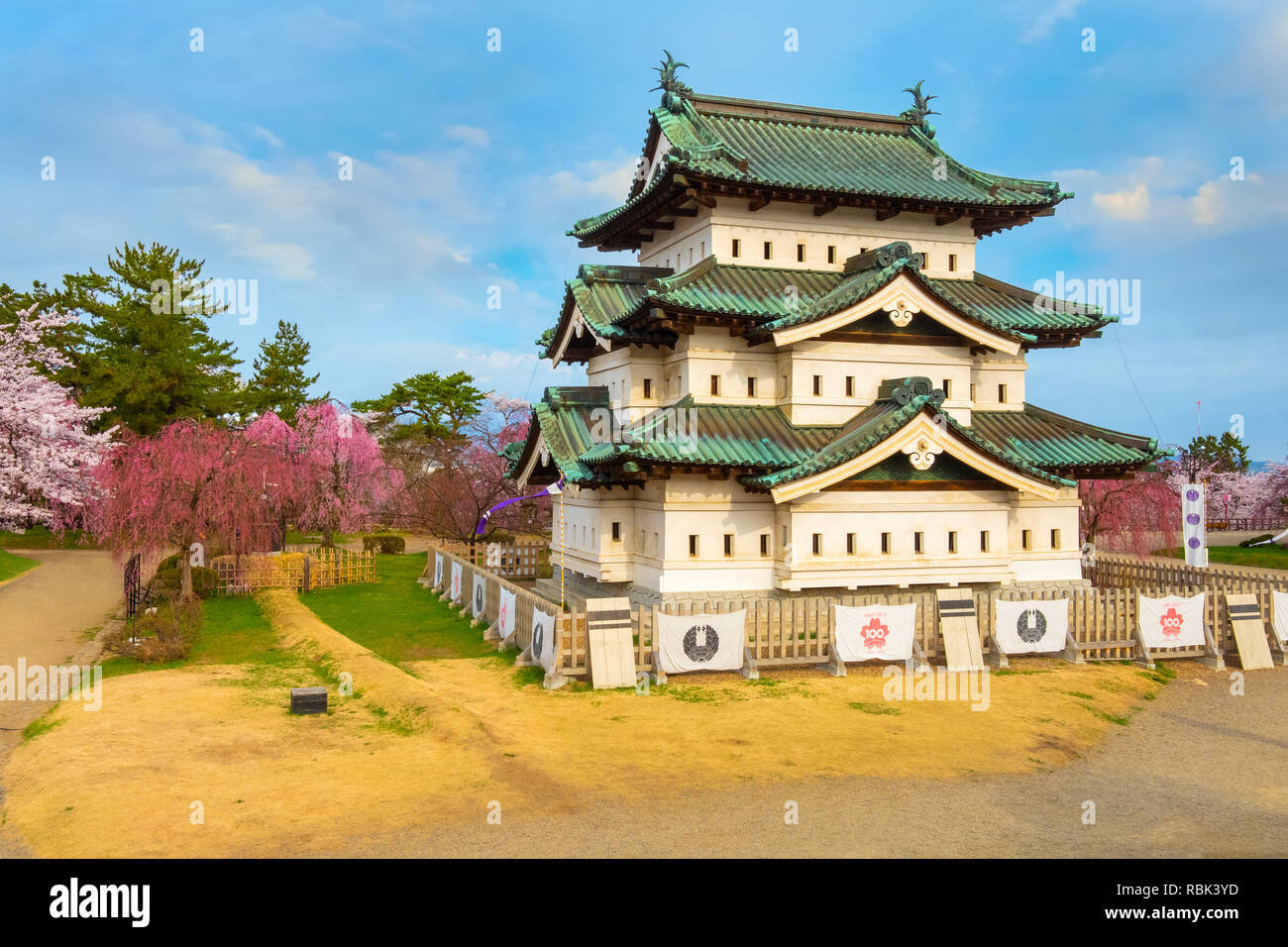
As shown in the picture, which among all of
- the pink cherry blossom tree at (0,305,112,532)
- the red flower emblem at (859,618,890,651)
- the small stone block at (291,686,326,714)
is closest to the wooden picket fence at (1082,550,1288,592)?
the red flower emblem at (859,618,890,651)

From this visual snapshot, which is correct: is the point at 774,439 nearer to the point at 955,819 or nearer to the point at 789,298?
the point at 789,298

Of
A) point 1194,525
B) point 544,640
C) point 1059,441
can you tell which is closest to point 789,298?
point 1059,441

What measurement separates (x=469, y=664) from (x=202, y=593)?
14.9 meters

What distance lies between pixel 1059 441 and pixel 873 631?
917cm

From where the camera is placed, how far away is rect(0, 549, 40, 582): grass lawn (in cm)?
3488

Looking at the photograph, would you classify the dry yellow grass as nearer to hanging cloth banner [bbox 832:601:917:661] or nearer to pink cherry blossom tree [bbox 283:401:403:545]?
hanging cloth banner [bbox 832:601:917:661]

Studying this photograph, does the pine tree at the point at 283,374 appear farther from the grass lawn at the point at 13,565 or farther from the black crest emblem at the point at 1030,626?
the black crest emblem at the point at 1030,626

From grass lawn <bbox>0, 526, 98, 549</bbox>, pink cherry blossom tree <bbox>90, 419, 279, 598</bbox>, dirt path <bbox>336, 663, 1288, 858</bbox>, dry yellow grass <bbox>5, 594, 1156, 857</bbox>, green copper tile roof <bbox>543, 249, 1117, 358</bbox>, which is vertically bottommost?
dirt path <bbox>336, 663, 1288, 858</bbox>

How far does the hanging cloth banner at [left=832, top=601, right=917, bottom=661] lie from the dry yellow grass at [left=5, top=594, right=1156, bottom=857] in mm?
553

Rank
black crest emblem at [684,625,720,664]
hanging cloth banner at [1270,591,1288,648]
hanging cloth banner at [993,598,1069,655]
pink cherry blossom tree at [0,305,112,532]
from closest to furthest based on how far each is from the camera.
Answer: black crest emblem at [684,625,720,664], hanging cloth banner at [993,598,1069,655], hanging cloth banner at [1270,591,1288,648], pink cherry blossom tree at [0,305,112,532]

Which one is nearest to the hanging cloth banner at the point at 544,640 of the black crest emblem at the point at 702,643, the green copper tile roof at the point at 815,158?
the black crest emblem at the point at 702,643

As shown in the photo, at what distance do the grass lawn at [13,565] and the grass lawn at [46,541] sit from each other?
20.9 feet

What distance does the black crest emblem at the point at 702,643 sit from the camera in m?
17.3

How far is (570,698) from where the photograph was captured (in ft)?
52.5
